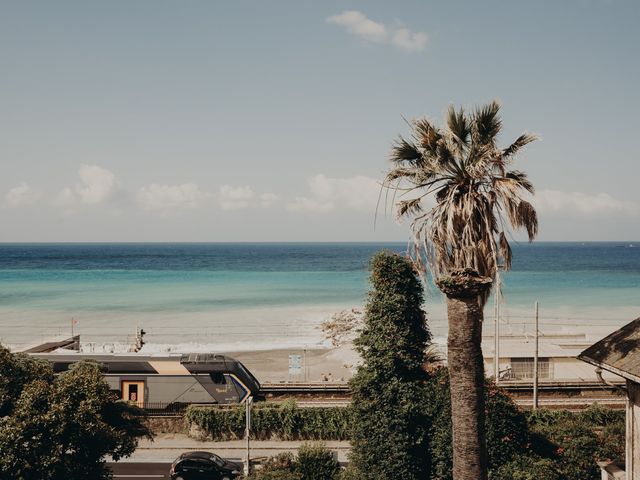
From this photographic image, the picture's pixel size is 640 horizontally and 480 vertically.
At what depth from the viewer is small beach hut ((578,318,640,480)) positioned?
Answer: 9625mm

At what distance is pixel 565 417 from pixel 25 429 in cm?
2058

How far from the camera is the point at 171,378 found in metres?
29.0

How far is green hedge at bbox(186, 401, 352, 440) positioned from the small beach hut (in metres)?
17.0

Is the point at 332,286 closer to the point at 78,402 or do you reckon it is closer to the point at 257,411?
the point at 257,411

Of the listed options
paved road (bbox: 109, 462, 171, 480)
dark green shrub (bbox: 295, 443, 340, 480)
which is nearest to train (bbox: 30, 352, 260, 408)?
paved road (bbox: 109, 462, 171, 480)

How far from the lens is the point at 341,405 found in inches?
1090

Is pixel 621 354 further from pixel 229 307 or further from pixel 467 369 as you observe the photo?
pixel 229 307

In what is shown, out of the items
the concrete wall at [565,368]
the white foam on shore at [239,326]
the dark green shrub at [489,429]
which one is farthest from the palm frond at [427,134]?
the white foam on shore at [239,326]

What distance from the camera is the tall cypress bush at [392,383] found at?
15.9m

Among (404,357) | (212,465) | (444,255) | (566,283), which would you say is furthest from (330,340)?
(566,283)

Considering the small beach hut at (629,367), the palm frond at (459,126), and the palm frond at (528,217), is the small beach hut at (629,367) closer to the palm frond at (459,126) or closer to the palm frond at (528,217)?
the palm frond at (528,217)

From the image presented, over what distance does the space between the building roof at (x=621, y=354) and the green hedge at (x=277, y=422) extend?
1705cm

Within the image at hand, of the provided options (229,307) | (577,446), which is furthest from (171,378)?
(229,307)

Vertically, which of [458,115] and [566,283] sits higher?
[458,115]
